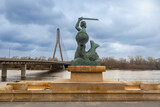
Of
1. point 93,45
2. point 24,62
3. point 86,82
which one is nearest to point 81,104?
point 86,82

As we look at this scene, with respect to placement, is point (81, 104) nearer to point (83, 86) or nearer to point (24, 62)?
point (83, 86)

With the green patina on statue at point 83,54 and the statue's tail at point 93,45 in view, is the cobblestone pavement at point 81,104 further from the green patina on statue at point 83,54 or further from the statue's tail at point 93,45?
the statue's tail at point 93,45

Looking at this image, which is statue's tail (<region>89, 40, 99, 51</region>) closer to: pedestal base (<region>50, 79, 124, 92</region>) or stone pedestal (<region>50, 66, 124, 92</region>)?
stone pedestal (<region>50, 66, 124, 92</region>)

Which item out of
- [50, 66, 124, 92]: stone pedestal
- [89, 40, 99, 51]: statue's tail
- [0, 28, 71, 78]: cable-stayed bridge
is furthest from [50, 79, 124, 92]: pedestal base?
[0, 28, 71, 78]: cable-stayed bridge

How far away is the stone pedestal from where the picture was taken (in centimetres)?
741

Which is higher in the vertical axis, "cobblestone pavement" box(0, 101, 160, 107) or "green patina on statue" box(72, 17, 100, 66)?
"green patina on statue" box(72, 17, 100, 66)

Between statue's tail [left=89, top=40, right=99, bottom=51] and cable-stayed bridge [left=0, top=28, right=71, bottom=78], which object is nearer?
statue's tail [left=89, top=40, right=99, bottom=51]

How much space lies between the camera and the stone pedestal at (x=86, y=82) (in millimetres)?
7406

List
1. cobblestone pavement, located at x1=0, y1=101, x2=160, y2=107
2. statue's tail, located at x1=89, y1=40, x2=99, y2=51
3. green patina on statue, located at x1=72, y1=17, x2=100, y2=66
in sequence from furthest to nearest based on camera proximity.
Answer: statue's tail, located at x1=89, y1=40, x2=99, y2=51 → green patina on statue, located at x1=72, y1=17, x2=100, y2=66 → cobblestone pavement, located at x1=0, y1=101, x2=160, y2=107

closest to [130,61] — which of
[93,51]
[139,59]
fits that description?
[139,59]

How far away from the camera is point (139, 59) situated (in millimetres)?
97125

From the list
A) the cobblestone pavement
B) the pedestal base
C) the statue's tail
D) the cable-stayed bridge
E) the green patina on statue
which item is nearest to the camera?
the cobblestone pavement

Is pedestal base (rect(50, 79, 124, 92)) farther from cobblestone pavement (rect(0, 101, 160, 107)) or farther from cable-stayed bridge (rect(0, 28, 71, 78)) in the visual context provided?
cable-stayed bridge (rect(0, 28, 71, 78))

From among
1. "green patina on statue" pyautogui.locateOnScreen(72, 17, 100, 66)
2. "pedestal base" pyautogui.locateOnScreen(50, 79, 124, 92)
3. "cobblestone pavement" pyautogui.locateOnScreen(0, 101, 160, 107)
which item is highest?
"green patina on statue" pyautogui.locateOnScreen(72, 17, 100, 66)
